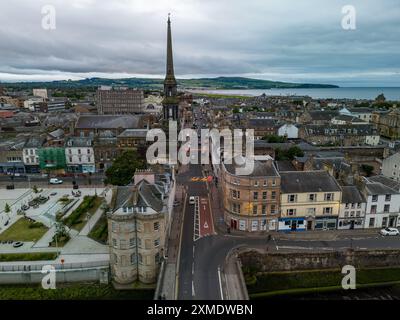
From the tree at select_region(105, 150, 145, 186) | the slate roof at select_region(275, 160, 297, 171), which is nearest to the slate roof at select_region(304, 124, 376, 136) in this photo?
the slate roof at select_region(275, 160, 297, 171)

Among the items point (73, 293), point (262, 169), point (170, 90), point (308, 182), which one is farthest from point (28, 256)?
point (170, 90)

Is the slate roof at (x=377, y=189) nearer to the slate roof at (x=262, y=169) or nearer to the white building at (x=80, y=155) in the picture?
the slate roof at (x=262, y=169)

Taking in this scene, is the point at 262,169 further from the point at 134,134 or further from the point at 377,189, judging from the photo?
the point at 134,134

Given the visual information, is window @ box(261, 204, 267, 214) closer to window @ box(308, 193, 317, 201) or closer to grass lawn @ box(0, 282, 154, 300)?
window @ box(308, 193, 317, 201)

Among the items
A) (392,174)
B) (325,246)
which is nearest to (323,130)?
(392,174)

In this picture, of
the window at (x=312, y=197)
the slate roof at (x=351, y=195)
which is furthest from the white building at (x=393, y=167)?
the window at (x=312, y=197)
